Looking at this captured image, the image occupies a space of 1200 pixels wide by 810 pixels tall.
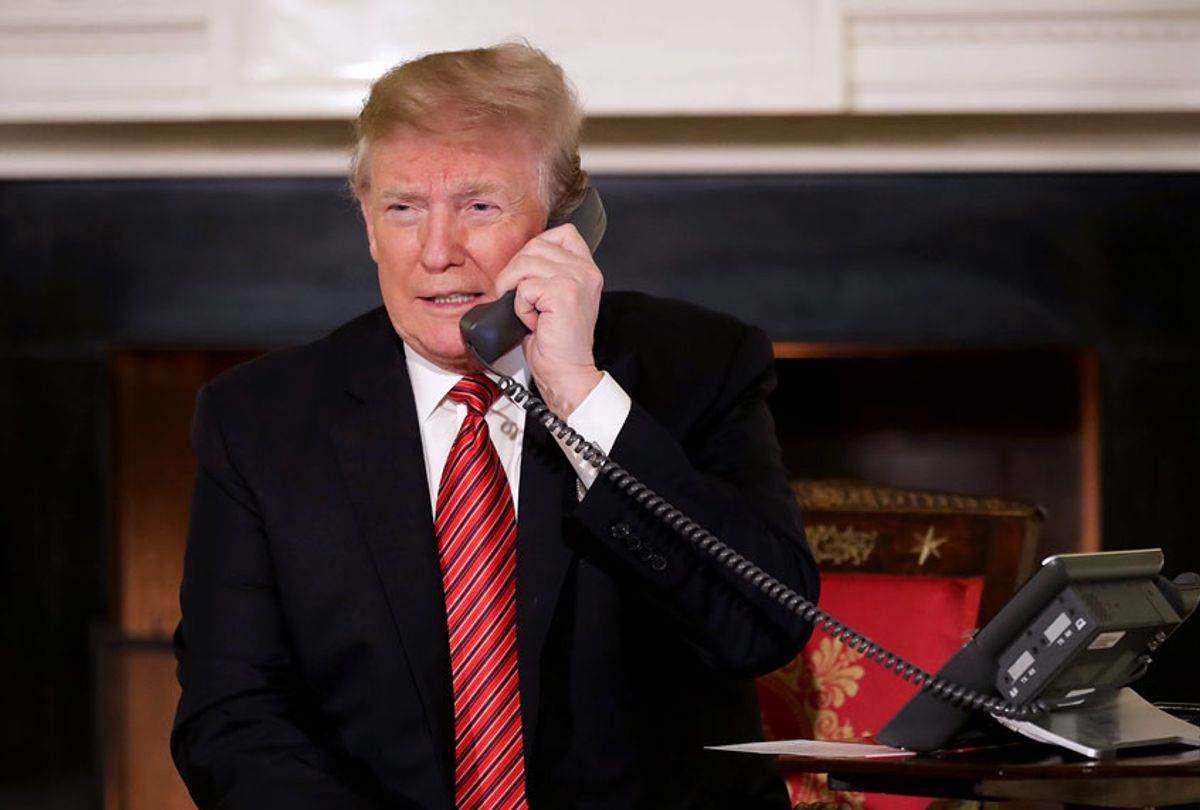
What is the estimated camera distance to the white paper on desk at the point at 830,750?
1.16m

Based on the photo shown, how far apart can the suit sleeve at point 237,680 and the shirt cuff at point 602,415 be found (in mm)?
362

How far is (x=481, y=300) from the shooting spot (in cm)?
156

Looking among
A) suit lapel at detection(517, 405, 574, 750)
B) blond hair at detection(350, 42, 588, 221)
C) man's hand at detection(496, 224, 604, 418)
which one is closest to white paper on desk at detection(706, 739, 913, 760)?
suit lapel at detection(517, 405, 574, 750)

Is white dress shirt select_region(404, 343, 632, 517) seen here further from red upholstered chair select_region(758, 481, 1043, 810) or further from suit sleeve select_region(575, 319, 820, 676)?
red upholstered chair select_region(758, 481, 1043, 810)

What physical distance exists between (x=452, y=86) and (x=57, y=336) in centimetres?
150

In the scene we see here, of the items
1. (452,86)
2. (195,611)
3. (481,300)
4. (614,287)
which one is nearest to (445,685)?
(195,611)

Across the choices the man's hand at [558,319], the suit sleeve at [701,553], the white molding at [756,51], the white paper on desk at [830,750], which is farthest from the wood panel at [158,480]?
the white paper on desk at [830,750]

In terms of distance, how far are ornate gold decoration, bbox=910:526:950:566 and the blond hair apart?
59cm

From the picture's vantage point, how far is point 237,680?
1505 millimetres

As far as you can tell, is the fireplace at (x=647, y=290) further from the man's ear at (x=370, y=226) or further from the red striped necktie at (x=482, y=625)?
the red striped necktie at (x=482, y=625)

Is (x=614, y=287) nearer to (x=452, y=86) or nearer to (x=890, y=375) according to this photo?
(x=890, y=375)

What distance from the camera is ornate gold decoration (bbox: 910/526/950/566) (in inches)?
72.0

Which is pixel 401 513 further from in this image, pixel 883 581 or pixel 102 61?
pixel 102 61

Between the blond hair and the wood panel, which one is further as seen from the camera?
the wood panel
